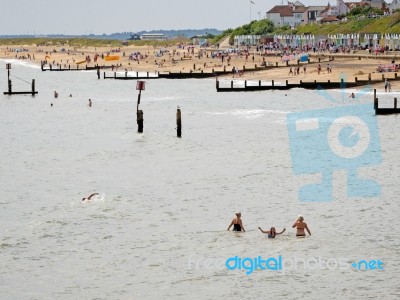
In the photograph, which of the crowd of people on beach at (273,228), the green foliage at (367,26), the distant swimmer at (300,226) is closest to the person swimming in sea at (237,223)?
the crowd of people on beach at (273,228)

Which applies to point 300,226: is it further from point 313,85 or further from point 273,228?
point 313,85

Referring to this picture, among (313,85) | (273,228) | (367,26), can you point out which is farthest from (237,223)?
(367,26)

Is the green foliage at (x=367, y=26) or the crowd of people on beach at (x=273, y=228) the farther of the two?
the green foliage at (x=367, y=26)

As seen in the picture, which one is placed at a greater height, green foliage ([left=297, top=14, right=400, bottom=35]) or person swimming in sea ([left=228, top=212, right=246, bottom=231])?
green foliage ([left=297, top=14, right=400, bottom=35])

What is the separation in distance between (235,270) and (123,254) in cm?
492

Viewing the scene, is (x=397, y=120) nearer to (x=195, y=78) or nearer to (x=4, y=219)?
(x=4, y=219)

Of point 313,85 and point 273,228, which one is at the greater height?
point 313,85

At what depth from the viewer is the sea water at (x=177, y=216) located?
29.8 m

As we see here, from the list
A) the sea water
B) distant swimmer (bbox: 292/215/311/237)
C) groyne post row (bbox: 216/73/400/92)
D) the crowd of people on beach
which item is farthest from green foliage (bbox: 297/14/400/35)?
distant swimmer (bbox: 292/215/311/237)

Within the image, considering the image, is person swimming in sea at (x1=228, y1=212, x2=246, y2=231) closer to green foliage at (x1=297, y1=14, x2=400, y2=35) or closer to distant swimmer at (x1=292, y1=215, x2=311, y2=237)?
distant swimmer at (x1=292, y1=215, x2=311, y2=237)

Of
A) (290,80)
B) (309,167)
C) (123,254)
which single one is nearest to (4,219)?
(123,254)

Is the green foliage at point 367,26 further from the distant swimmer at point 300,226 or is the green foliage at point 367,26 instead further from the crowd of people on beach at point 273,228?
the distant swimmer at point 300,226

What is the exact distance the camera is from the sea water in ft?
97.9

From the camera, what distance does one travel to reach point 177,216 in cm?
3875
